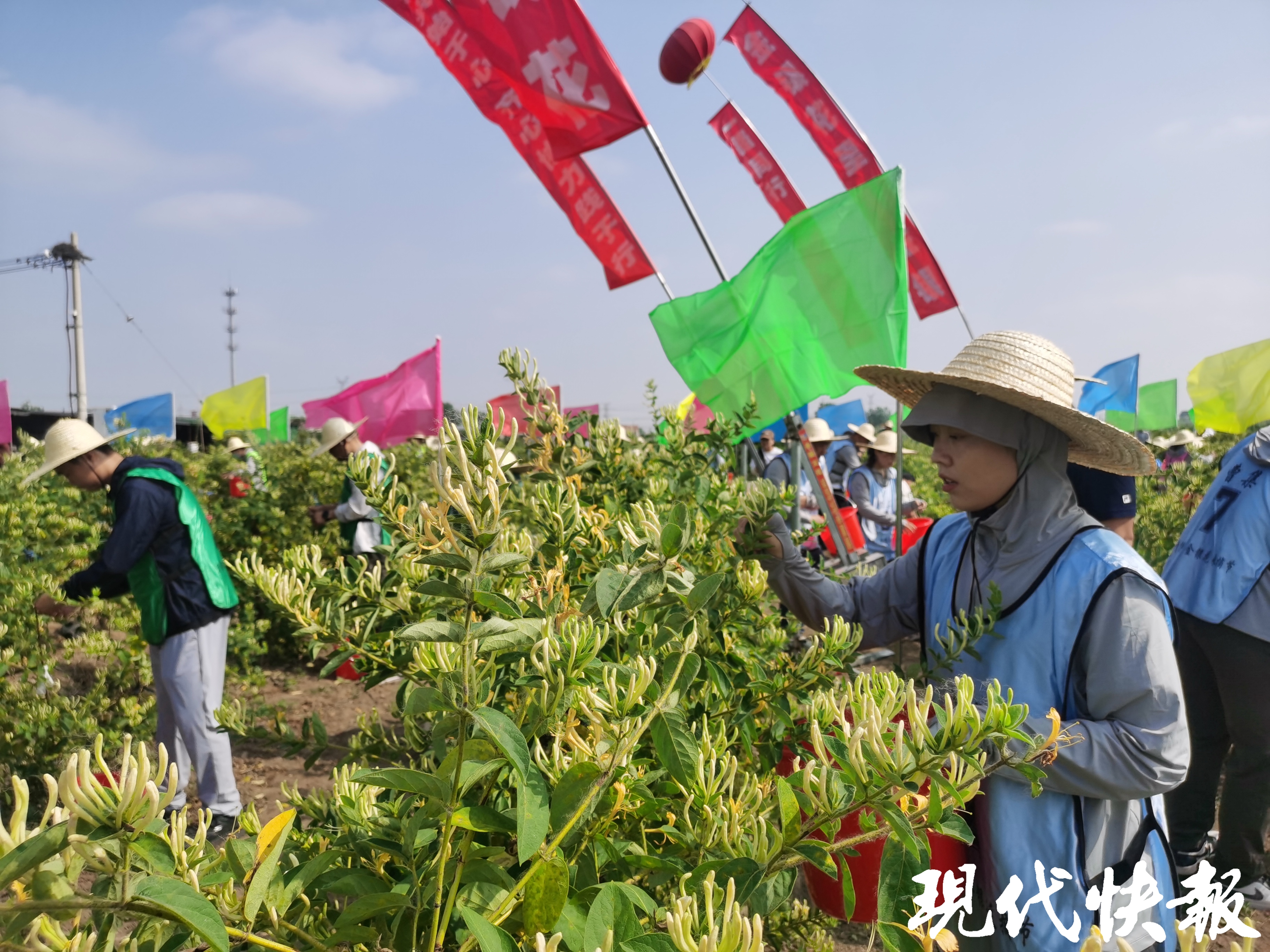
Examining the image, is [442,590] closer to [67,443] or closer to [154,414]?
[67,443]

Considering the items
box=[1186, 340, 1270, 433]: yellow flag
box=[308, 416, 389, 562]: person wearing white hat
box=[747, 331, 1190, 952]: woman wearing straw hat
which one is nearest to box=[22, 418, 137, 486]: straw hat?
box=[308, 416, 389, 562]: person wearing white hat

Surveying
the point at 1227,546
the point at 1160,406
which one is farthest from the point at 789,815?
the point at 1160,406

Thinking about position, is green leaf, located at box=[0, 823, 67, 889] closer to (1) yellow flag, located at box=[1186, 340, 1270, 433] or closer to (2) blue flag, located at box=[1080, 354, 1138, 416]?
(1) yellow flag, located at box=[1186, 340, 1270, 433]

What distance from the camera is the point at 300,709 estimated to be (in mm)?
5504

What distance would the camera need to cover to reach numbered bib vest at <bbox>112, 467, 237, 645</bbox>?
3.39 m

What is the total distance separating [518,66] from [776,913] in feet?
14.1

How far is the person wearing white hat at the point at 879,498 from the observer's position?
6.83 m

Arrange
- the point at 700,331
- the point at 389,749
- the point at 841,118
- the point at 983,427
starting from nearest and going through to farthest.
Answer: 1. the point at 389,749
2. the point at 983,427
3. the point at 700,331
4. the point at 841,118

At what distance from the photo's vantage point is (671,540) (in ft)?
3.10

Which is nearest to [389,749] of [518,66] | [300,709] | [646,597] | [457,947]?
[457,947]

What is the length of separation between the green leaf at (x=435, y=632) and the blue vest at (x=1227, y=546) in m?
2.99

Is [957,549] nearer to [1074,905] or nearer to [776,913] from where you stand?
[1074,905]

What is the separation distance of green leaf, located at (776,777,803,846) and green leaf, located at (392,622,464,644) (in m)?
0.33

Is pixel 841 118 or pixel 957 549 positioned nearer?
pixel 957 549
